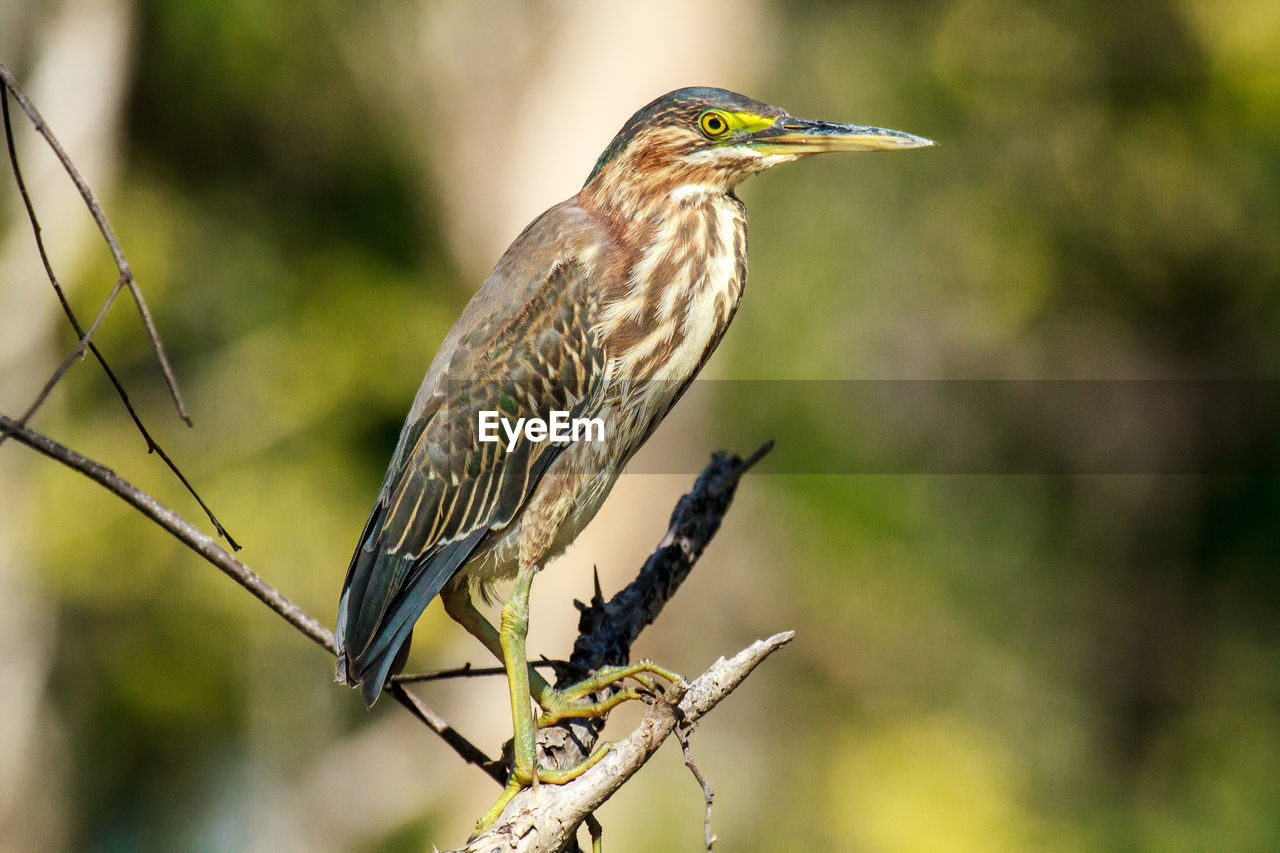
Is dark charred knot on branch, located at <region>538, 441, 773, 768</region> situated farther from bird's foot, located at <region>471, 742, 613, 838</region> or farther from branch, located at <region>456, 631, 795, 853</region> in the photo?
branch, located at <region>456, 631, 795, 853</region>

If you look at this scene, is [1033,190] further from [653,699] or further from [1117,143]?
[653,699]

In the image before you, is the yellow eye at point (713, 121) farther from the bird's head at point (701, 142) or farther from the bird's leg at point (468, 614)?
the bird's leg at point (468, 614)

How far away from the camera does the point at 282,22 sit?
7594mm

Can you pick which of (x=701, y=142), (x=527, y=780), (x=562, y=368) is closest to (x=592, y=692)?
(x=527, y=780)

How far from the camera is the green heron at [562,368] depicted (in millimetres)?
2303

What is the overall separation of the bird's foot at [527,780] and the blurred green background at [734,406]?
2.68 metres

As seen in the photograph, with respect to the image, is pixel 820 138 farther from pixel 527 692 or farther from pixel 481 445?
pixel 527 692

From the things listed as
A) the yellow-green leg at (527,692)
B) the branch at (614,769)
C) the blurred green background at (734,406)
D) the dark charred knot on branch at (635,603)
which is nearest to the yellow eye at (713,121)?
the dark charred knot on branch at (635,603)

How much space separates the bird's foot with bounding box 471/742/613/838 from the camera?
2.08m

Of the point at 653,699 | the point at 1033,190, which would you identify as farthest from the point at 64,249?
the point at 1033,190

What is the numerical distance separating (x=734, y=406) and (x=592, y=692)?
5695 millimetres

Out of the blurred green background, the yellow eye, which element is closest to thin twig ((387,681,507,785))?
the yellow eye

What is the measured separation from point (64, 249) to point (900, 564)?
5551 mm

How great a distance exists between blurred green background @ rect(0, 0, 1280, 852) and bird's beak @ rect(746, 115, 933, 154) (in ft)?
9.54
